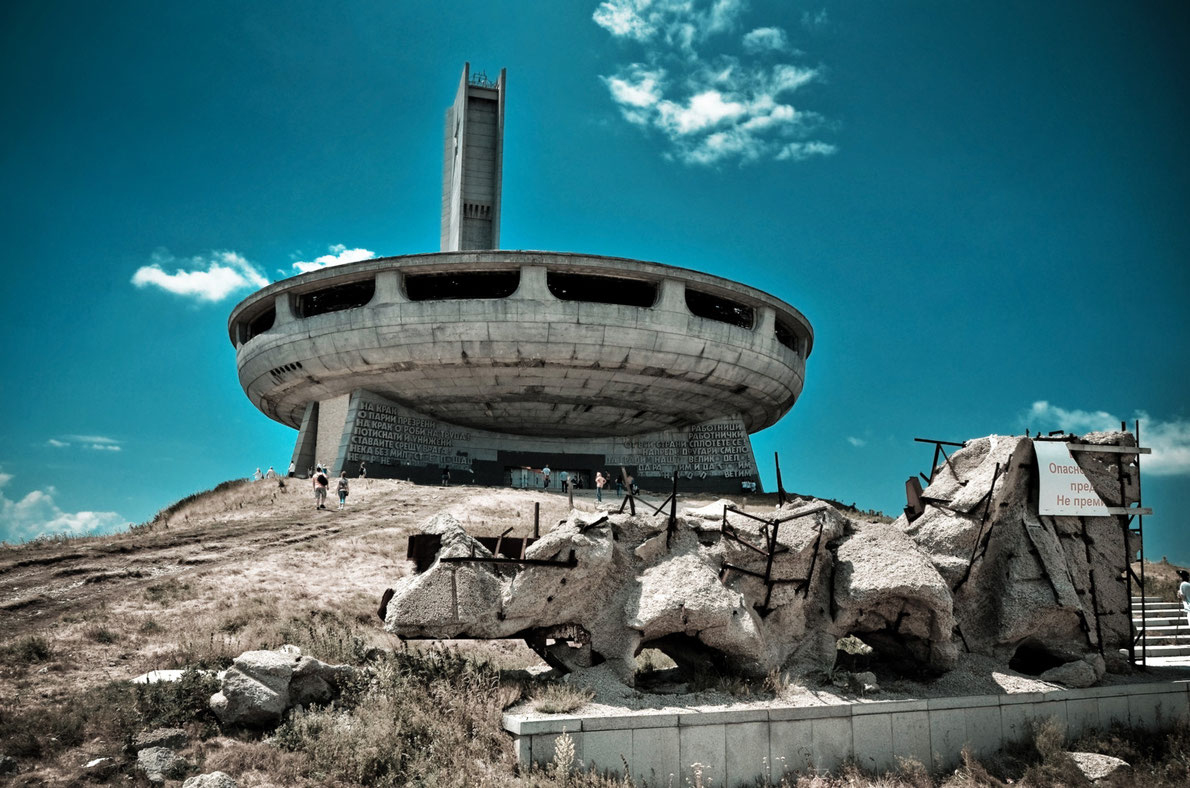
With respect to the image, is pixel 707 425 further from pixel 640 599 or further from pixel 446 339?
pixel 640 599

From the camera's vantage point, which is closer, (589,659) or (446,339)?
(589,659)

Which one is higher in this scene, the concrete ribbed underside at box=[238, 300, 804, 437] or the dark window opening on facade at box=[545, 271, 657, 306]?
the dark window opening on facade at box=[545, 271, 657, 306]

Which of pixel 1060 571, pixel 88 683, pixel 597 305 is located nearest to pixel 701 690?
pixel 1060 571

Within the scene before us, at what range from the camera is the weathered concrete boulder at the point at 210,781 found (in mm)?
6703

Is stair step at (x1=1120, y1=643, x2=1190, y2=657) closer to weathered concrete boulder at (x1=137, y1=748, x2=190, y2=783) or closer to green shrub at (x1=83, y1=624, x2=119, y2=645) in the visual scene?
weathered concrete boulder at (x1=137, y1=748, x2=190, y2=783)

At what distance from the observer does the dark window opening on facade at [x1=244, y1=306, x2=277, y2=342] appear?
1453 inches

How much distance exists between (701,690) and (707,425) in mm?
28625

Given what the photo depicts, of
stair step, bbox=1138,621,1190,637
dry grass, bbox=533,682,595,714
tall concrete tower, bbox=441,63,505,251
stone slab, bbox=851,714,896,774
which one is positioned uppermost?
tall concrete tower, bbox=441,63,505,251

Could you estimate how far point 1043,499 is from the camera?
10.6 meters

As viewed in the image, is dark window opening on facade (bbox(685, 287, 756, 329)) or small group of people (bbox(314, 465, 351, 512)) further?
dark window opening on facade (bbox(685, 287, 756, 329))

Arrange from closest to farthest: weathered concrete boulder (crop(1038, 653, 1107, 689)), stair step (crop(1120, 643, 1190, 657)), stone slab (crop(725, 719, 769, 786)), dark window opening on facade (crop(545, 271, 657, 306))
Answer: stone slab (crop(725, 719, 769, 786)), weathered concrete boulder (crop(1038, 653, 1107, 689)), stair step (crop(1120, 643, 1190, 657)), dark window opening on facade (crop(545, 271, 657, 306))

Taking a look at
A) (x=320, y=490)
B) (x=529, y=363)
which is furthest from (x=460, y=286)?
(x=320, y=490)

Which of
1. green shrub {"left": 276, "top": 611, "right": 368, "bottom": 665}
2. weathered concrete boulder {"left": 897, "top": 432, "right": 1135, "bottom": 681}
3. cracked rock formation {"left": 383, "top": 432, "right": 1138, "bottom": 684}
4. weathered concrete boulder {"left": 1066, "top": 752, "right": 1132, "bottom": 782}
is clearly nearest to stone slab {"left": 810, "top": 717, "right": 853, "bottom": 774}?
cracked rock formation {"left": 383, "top": 432, "right": 1138, "bottom": 684}

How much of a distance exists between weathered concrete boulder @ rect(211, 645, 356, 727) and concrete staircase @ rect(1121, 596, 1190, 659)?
12049 mm
